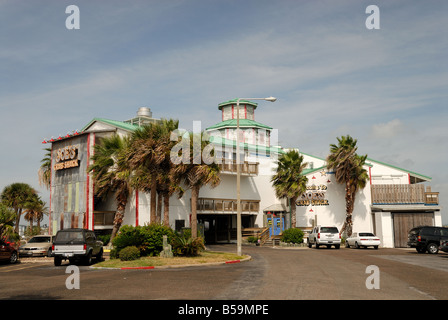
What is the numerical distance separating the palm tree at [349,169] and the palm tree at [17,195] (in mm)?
33345

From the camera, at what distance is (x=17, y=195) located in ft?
153

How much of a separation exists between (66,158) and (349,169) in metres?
26.1

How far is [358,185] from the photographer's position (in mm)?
A: 40156

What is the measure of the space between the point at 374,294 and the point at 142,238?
14.2 meters

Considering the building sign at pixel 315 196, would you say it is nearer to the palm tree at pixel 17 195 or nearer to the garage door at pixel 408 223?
the garage door at pixel 408 223

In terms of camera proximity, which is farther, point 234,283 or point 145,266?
point 145,266

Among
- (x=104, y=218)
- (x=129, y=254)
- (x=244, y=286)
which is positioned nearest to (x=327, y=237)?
(x=104, y=218)

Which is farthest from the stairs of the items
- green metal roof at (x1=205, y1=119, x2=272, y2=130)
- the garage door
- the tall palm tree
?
green metal roof at (x1=205, y1=119, x2=272, y2=130)

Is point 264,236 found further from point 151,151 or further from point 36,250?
point 36,250

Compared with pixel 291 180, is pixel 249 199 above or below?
below

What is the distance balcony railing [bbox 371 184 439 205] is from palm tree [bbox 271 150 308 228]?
701 centimetres

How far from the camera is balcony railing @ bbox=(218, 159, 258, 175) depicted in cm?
4088
